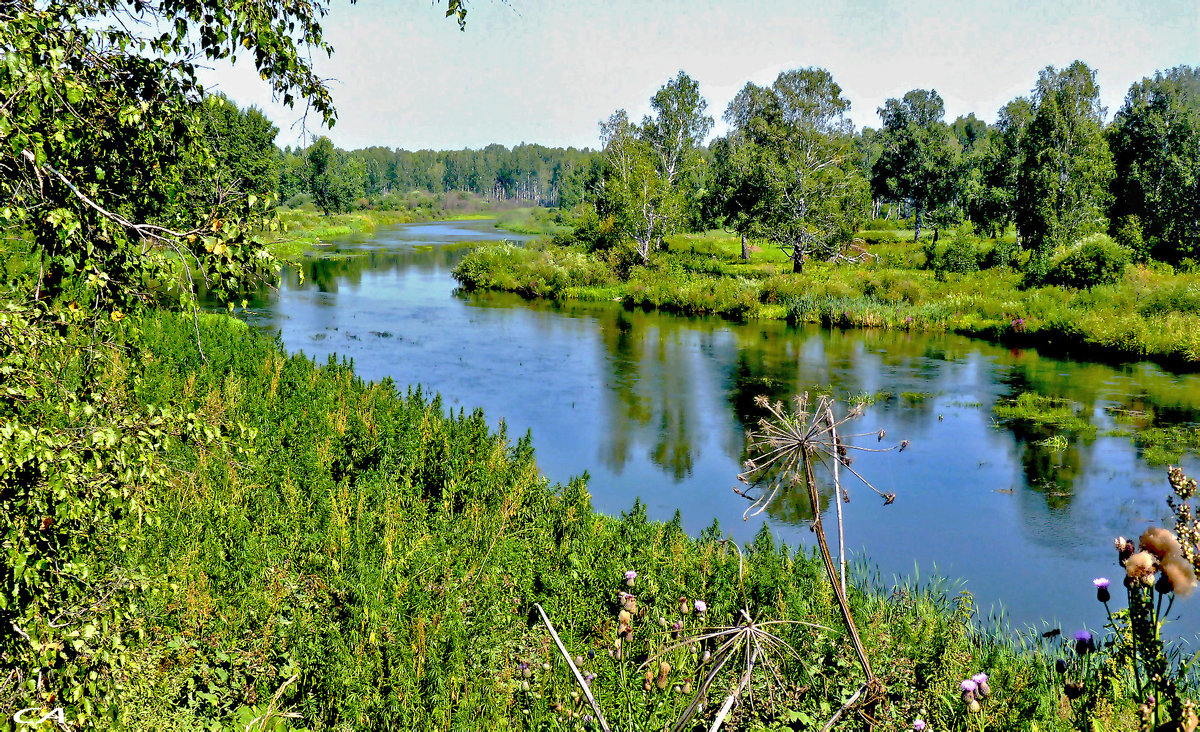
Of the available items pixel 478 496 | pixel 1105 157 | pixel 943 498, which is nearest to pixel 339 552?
pixel 478 496

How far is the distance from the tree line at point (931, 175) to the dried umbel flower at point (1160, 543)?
103 ft

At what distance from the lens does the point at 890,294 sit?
29938 millimetres

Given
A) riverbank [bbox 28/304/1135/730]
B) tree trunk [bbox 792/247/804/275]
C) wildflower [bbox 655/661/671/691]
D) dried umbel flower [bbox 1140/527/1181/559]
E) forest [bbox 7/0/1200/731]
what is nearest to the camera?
dried umbel flower [bbox 1140/527/1181/559]

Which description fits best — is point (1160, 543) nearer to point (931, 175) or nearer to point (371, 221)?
point (931, 175)

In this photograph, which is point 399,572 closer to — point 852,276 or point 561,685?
point 561,685

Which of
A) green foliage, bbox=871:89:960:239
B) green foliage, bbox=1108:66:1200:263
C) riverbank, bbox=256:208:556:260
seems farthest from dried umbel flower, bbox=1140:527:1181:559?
green foliage, bbox=871:89:960:239

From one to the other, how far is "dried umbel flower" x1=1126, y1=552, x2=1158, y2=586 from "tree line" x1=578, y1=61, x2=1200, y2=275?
103ft

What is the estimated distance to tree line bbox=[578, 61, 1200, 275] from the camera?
108 feet

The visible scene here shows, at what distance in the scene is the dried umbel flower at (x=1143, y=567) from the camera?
1.96 metres

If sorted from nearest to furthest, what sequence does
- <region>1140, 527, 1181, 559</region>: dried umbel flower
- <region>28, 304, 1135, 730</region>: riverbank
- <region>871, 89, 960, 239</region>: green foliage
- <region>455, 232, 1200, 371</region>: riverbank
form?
1. <region>1140, 527, 1181, 559</region>: dried umbel flower
2. <region>28, 304, 1135, 730</region>: riverbank
3. <region>455, 232, 1200, 371</region>: riverbank
4. <region>871, 89, 960, 239</region>: green foliage

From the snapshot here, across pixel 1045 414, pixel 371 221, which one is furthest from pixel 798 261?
pixel 371 221

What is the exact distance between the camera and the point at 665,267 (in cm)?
3719

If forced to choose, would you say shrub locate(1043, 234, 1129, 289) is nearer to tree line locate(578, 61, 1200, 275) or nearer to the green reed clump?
tree line locate(578, 61, 1200, 275)

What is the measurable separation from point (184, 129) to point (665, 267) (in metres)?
33.6
